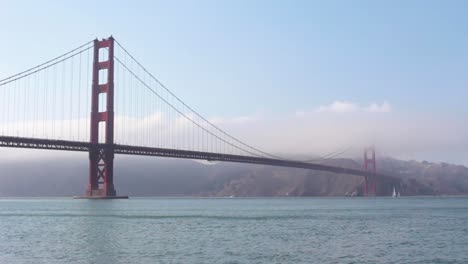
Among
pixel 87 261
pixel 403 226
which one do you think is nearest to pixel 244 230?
pixel 403 226

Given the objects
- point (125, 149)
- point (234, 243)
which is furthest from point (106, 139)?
point (234, 243)

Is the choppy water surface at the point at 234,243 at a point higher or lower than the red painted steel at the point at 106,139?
lower

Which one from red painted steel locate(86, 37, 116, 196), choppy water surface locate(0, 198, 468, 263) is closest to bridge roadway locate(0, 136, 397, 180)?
red painted steel locate(86, 37, 116, 196)

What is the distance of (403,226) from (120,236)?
16969 mm

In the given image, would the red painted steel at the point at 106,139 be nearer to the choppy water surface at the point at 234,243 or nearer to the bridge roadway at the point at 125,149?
the bridge roadway at the point at 125,149

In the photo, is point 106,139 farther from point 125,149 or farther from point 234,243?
point 234,243

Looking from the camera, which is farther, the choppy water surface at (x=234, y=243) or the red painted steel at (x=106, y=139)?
the red painted steel at (x=106, y=139)

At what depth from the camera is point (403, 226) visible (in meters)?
38.0

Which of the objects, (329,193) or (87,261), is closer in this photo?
(87,261)

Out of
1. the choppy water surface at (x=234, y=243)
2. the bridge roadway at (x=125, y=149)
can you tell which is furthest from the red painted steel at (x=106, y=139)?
the choppy water surface at (x=234, y=243)

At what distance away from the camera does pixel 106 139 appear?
8019 cm

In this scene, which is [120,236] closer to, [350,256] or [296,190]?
[350,256]

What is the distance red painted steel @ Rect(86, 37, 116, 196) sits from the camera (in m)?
79.3

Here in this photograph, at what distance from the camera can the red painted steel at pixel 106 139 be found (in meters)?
79.3
